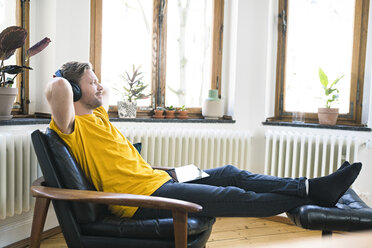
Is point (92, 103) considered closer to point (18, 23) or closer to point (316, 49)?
point (18, 23)

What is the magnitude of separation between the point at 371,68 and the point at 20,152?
107 inches

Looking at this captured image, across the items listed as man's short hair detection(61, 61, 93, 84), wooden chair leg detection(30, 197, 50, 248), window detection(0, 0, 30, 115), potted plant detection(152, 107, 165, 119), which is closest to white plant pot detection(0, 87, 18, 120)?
window detection(0, 0, 30, 115)

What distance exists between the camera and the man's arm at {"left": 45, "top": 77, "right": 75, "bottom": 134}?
1.63 m

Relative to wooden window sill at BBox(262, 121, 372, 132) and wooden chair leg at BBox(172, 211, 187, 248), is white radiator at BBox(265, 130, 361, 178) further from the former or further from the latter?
wooden chair leg at BBox(172, 211, 187, 248)

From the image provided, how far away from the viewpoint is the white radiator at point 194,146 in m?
2.79

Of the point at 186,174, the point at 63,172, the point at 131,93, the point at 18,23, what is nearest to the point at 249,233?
the point at 186,174

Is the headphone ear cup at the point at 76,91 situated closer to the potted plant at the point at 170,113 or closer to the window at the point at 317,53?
the potted plant at the point at 170,113

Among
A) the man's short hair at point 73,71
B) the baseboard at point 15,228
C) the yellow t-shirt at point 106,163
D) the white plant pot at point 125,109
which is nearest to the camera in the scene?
the yellow t-shirt at point 106,163

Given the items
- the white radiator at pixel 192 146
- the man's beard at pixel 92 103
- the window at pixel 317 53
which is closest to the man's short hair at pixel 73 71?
the man's beard at pixel 92 103

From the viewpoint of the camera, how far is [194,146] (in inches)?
113

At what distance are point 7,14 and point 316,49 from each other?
8.10 feet

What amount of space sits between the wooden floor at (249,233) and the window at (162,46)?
107 cm

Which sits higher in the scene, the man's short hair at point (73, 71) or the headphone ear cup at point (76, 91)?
the man's short hair at point (73, 71)

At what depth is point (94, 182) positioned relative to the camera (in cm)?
177
